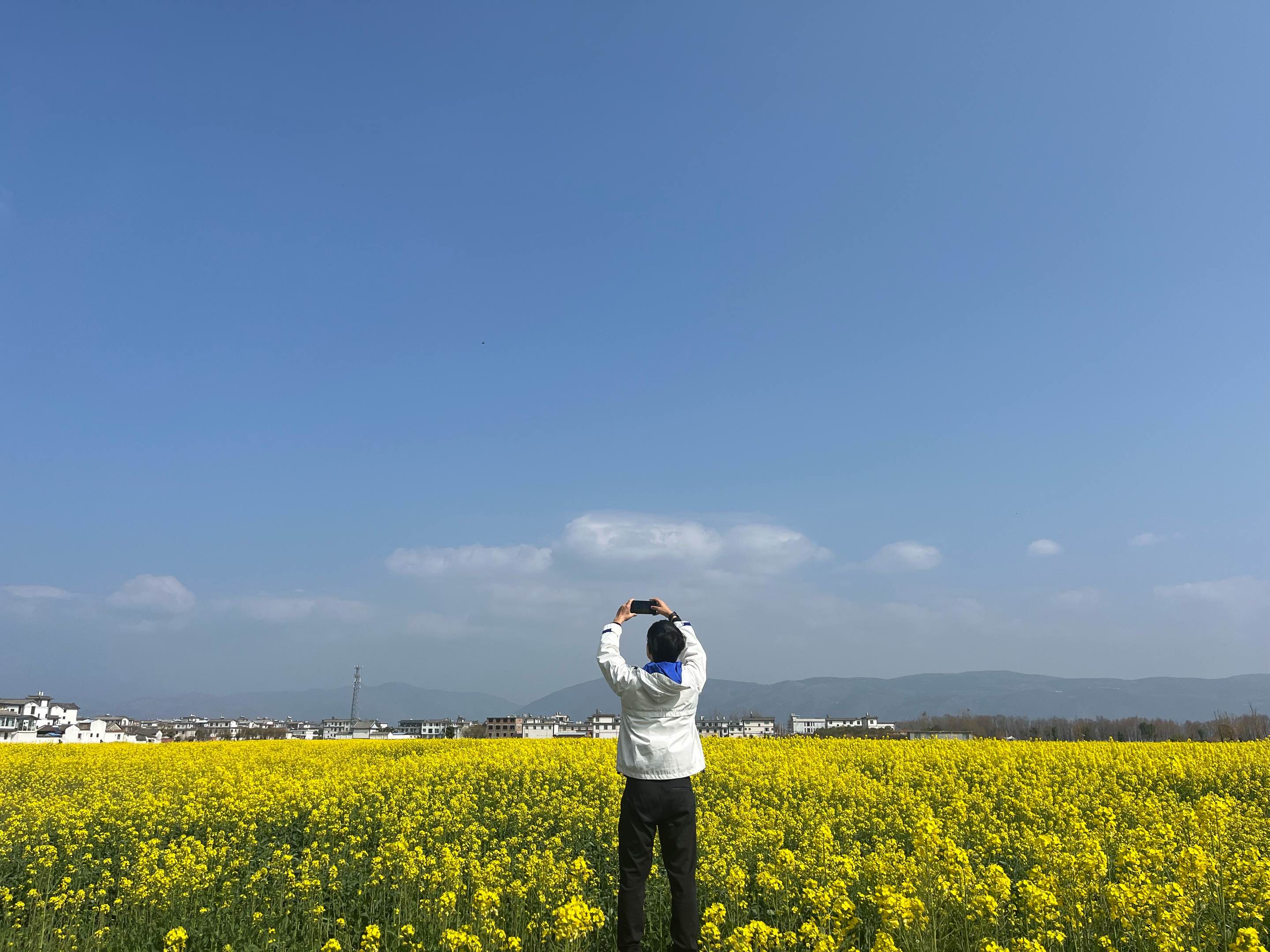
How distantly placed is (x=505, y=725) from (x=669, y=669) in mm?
113799

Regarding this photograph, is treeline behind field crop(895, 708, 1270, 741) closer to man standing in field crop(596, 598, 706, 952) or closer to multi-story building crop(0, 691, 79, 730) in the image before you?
man standing in field crop(596, 598, 706, 952)

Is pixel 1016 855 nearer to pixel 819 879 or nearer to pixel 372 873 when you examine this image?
pixel 819 879

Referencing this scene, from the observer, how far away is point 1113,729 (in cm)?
6406

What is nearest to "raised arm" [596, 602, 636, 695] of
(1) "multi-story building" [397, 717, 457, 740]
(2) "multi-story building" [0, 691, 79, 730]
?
(2) "multi-story building" [0, 691, 79, 730]

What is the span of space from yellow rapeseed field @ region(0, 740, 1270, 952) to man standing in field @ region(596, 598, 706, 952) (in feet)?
0.96

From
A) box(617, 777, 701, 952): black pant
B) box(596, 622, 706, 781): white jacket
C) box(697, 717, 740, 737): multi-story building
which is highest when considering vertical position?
box(596, 622, 706, 781): white jacket

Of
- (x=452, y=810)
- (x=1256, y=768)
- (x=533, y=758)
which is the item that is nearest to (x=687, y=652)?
(x=452, y=810)

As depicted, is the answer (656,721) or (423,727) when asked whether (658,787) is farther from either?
(423,727)

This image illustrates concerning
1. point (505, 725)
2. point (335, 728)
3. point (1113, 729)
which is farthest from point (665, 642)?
point (335, 728)

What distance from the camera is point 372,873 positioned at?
24.7 ft

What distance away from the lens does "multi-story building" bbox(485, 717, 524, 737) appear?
340ft

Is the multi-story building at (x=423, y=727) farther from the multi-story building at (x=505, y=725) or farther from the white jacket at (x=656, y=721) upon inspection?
the white jacket at (x=656, y=721)

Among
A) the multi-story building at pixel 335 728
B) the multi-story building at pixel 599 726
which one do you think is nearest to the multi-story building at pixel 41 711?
the multi-story building at pixel 335 728

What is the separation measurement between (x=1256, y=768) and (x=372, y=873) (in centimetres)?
1573
